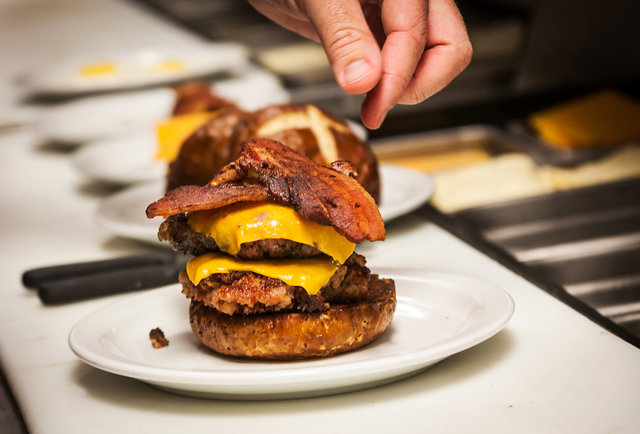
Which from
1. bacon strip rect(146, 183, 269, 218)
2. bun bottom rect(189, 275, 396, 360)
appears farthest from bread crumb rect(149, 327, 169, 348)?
bacon strip rect(146, 183, 269, 218)

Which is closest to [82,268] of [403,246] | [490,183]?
[403,246]

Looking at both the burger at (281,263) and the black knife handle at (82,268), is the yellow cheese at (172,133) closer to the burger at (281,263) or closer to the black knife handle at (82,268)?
the black knife handle at (82,268)

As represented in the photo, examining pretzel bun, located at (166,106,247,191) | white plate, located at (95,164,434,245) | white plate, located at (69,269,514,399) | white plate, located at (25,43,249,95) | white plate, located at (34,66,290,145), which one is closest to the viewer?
white plate, located at (69,269,514,399)

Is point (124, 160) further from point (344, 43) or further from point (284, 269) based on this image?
point (284, 269)

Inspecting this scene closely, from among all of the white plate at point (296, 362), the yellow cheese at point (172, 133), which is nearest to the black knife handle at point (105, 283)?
the white plate at point (296, 362)

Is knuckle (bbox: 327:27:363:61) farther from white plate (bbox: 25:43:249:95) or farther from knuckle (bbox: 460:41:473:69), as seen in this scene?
white plate (bbox: 25:43:249:95)
